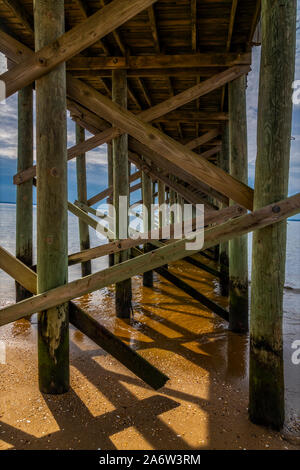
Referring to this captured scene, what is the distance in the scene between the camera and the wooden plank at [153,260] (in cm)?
229

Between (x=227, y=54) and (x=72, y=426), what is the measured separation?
5086 mm

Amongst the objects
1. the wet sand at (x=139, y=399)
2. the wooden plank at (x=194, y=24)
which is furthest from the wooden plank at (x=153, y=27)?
the wet sand at (x=139, y=399)

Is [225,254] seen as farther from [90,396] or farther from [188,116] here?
[90,396]

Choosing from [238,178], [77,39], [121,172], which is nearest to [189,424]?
[77,39]

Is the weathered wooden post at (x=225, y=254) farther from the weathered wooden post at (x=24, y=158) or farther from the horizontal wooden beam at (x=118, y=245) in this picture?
the weathered wooden post at (x=24, y=158)

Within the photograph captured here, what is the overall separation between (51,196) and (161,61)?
11.1 feet

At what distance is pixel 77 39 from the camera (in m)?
2.47

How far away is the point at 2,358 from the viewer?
3.61 meters

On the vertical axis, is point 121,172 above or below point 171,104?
below

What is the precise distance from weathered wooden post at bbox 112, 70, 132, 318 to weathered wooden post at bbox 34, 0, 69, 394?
2491mm

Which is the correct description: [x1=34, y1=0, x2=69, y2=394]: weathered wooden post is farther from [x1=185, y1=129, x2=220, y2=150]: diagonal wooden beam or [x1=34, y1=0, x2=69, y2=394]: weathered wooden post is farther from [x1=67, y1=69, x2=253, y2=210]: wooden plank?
[x1=185, y1=129, x2=220, y2=150]: diagonal wooden beam

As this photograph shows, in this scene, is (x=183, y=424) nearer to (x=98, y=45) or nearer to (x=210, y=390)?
(x=210, y=390)

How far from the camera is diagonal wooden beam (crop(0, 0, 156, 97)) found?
247 cm

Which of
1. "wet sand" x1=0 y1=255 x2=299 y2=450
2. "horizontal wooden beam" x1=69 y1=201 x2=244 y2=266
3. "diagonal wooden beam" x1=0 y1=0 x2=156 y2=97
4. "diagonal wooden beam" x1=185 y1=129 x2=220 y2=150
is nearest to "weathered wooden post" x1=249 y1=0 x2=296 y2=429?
"wet sand" x1=0 y1=255 x2=299 y2=450
